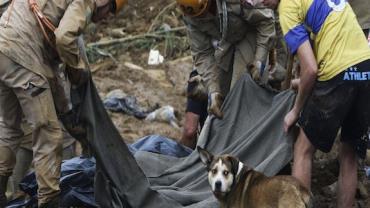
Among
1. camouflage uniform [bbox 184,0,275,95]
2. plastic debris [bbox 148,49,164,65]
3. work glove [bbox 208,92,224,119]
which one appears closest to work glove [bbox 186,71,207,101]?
camouflage uniform [bbox 184,0,275,95]

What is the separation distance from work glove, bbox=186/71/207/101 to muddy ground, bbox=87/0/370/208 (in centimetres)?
230

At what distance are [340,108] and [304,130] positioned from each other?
318 mm

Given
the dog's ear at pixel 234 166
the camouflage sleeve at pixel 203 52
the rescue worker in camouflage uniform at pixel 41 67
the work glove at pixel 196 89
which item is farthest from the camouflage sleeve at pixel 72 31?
the work glove at pixel 196 89

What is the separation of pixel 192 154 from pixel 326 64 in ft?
6.47

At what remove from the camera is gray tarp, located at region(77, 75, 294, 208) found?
250 inches

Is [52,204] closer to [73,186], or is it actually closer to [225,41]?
[73,186]

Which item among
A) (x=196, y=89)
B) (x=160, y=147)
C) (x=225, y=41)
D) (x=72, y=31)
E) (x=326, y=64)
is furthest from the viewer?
(x=196, y=89)

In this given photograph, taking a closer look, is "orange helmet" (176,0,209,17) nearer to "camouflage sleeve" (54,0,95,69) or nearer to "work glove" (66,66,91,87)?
"camouflage sleeve" (54,0,95,69)

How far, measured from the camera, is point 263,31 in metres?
7.37

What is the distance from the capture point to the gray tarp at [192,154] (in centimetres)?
635

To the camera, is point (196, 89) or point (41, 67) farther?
point (196, 89)

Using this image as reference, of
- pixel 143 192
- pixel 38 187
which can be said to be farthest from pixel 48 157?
pixel 143 192

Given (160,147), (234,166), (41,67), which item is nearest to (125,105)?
(160,147)

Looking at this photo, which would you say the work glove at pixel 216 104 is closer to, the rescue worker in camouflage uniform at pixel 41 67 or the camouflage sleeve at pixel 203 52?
the camouflage sleeve at pixel 203 52
